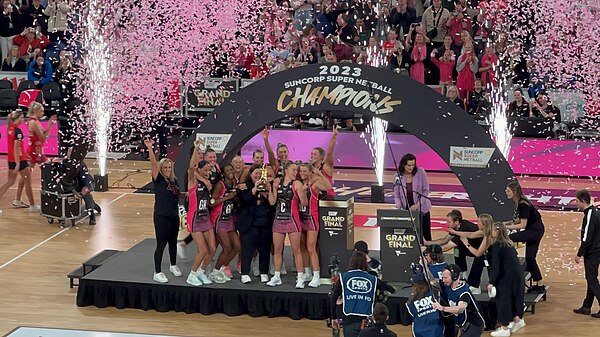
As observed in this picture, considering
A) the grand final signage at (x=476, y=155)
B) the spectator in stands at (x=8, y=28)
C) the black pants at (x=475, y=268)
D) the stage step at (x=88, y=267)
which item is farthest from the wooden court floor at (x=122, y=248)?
the spectator in stands at (x=8, y=28)

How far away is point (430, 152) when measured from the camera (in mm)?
21844

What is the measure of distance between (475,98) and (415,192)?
7.86 m

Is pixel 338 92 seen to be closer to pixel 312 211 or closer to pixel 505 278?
pixel 312 211

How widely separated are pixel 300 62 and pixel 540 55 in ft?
14.9

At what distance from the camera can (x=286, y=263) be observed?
1467cm

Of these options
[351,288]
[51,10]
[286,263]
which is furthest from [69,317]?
[51,10]

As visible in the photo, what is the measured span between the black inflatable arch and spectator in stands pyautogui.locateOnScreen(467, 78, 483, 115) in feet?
26.4

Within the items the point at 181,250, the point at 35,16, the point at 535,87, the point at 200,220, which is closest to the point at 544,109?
the point at 535,87

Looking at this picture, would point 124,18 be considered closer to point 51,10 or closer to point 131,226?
point 51,10

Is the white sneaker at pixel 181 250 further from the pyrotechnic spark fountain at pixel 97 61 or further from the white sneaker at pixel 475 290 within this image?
the pyrotechnic spark fountain at pixel 97 61

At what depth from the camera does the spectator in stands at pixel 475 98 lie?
2184cm

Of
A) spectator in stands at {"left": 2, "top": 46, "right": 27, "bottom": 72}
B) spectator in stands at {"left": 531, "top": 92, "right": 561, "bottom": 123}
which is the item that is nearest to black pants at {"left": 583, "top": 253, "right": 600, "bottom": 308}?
spectator in stands at {"left": 531, "top": 92, "right": 561, "bottom": 123}

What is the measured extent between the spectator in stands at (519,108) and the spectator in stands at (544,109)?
0.35ft


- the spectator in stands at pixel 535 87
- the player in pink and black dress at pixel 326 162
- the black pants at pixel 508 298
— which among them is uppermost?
the spectator in stands at pixel 535 87
